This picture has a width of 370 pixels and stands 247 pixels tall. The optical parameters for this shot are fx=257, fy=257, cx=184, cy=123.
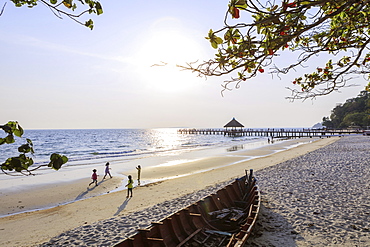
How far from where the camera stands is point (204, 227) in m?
5.85

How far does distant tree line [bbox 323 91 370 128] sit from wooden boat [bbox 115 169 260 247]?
6016 cm

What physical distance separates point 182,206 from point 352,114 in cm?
7003

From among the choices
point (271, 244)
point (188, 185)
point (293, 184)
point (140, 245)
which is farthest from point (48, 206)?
point (293, 184)

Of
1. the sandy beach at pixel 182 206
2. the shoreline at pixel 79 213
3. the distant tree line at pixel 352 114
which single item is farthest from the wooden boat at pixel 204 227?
the distant tree line at pixel 352 114

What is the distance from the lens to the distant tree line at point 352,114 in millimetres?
61134

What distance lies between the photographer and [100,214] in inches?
370

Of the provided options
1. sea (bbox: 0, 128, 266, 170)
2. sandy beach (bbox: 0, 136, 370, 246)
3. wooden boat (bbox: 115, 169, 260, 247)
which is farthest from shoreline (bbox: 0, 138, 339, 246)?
wooden boat (bbox: 115, 169, 260, 247)

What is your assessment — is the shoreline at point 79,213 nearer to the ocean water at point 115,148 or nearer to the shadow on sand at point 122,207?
the shadow on sand at point 122,207

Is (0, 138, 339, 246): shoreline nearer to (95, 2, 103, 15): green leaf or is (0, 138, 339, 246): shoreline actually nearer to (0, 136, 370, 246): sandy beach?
(0, 136, 370, 246): sandy beach

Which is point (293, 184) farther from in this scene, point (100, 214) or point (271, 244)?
point (100, 214)

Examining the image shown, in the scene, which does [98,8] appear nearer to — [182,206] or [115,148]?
[182,206]

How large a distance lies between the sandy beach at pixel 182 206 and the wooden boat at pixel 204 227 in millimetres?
581

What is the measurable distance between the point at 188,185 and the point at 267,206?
6.21 m

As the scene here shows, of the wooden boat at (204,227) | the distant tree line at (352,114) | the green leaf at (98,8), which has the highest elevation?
the distant tree line at (352,114)
